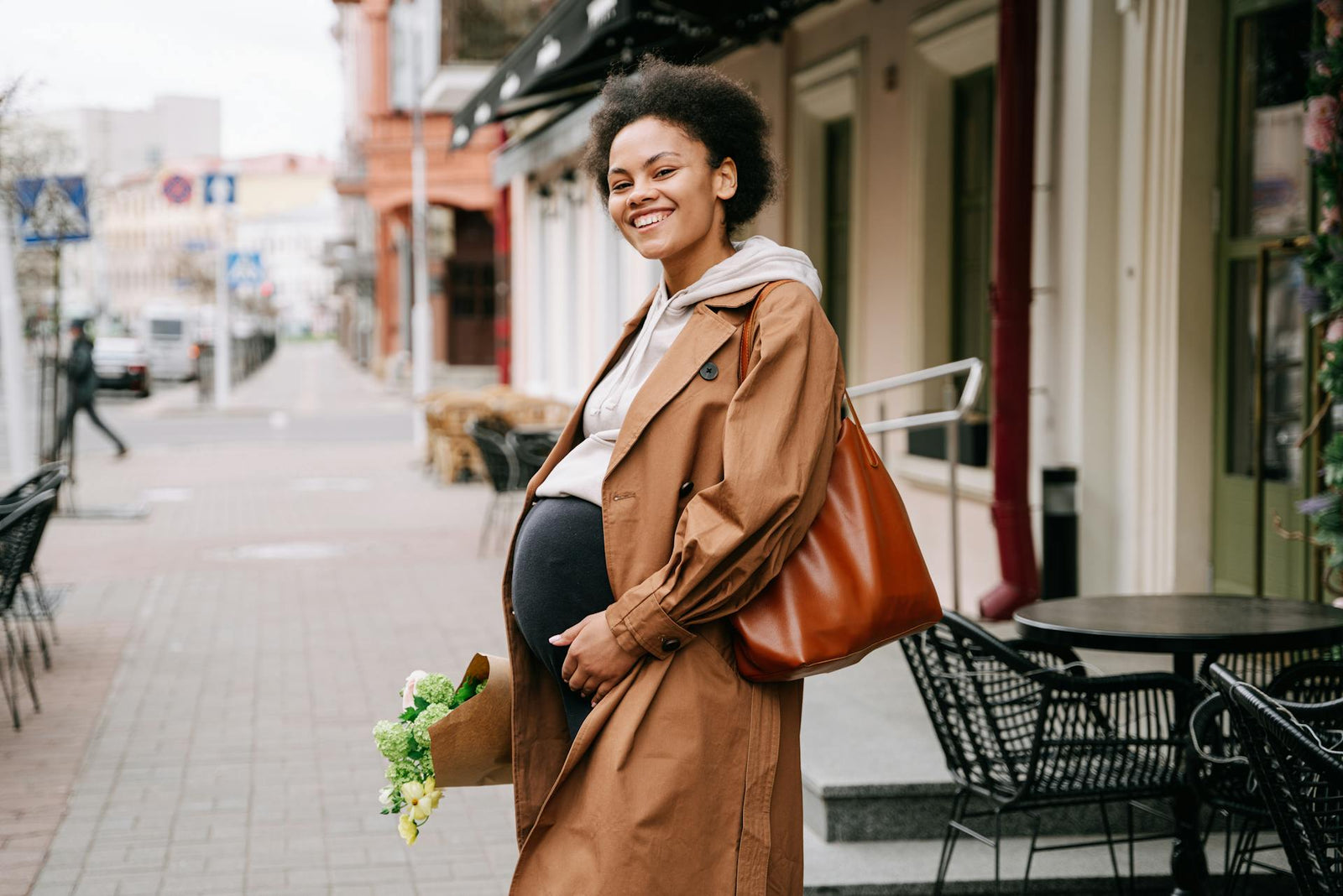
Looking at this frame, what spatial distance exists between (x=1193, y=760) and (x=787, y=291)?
5.98ft

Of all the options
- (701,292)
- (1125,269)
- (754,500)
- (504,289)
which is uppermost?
(504,289)

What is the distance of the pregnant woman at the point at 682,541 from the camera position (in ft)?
7.73

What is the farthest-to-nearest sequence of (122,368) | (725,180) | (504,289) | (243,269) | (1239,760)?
(122,368), (243,269), (504,289), (1239,760), (725,180)

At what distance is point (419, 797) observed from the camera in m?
2.72

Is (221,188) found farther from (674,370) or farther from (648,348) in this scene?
(674,370)

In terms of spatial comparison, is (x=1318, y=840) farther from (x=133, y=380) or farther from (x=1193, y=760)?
(x=133, y=380)

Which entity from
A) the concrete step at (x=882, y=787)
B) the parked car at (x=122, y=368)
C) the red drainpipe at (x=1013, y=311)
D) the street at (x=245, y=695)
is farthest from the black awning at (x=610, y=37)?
the parked car at (x=122, y=368)

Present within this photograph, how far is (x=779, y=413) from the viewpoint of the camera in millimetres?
2350

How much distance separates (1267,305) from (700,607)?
4.10m

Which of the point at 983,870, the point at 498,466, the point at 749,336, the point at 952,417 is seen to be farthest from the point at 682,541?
the point at 498,466

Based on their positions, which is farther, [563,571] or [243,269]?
[243,269]

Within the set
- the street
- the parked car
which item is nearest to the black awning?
the street

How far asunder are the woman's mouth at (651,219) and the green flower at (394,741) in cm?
96

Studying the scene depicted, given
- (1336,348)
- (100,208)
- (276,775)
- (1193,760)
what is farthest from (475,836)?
(100,208)
